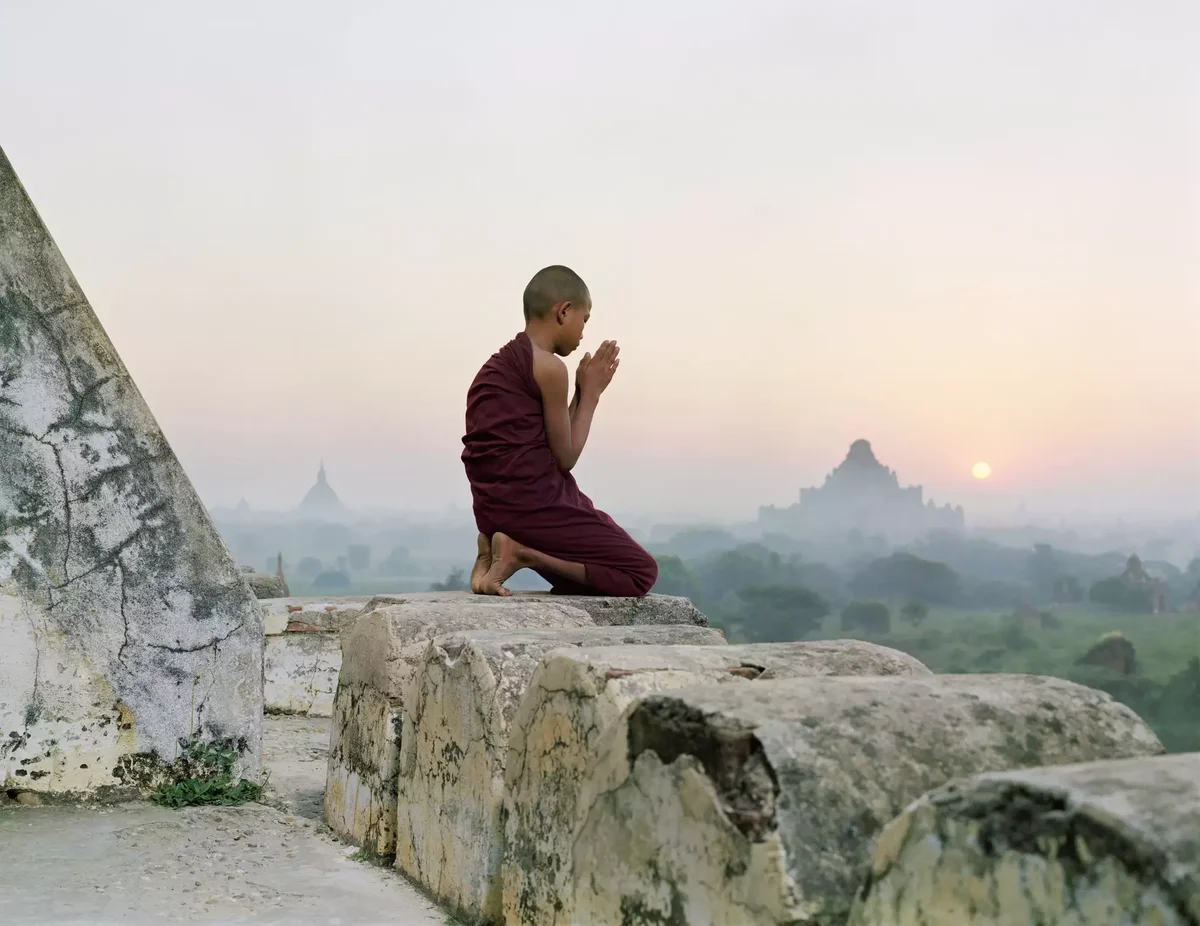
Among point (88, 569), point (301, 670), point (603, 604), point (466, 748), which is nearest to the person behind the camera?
point (466, 748)

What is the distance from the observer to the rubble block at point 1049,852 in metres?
1.23

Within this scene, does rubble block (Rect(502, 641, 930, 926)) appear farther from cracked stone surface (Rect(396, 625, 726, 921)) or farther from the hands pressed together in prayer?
the hands pressed together in prayer

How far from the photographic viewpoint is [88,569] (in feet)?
13.4

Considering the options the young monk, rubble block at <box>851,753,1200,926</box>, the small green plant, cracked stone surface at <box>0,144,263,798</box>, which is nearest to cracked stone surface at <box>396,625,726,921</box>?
the small green plant

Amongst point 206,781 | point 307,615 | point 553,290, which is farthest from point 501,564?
point 307,615

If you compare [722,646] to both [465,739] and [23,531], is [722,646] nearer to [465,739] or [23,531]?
[465,739]

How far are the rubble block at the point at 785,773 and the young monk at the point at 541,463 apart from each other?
2.78 metres

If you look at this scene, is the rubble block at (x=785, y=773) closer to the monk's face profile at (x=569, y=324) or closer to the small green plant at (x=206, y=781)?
the small green plant at (x=206, y=781)

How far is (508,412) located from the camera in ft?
16.0

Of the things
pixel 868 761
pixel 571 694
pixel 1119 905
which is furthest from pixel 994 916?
pixel 571 694

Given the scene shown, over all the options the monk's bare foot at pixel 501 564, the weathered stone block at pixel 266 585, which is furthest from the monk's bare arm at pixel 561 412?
the weathered stone block at pixel 266 585

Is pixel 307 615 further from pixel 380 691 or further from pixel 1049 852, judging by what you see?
pixel 1049 852

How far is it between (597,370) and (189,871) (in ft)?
8.32

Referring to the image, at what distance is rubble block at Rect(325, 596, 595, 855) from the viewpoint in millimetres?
3688
